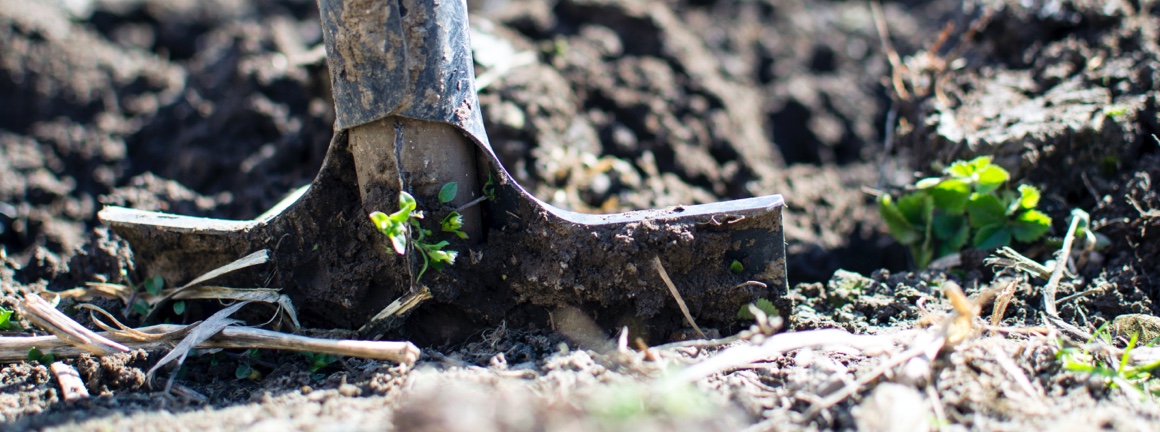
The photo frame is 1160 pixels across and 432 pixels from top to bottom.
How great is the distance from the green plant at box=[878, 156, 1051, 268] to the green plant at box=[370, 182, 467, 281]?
1.31 metres

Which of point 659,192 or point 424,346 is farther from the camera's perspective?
point 659,192

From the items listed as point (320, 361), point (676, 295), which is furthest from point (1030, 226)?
point (320, 361)

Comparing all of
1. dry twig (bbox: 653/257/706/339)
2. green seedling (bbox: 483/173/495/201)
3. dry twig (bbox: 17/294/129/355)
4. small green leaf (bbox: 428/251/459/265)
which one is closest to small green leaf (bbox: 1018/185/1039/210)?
dry twig (bbox: 653/257/706/339)

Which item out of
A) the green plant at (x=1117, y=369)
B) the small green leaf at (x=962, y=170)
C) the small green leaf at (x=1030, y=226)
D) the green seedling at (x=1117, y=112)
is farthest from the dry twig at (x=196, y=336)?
the green seedling at (x=1117, y=112)

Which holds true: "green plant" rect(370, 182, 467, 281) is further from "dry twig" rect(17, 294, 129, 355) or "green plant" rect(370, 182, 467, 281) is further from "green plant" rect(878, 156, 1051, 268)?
"green plant" rect(878, 156, 1051, 268)

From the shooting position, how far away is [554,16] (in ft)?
12.1

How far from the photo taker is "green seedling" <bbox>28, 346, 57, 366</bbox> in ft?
5.80

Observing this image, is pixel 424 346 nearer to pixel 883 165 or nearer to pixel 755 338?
pixel 755 338

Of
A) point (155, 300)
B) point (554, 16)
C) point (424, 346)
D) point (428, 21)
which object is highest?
point (554, 16)

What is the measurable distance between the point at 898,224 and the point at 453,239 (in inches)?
54.0

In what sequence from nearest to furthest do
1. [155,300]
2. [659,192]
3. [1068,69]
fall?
[155,300] < [1068,69] < [659,192]

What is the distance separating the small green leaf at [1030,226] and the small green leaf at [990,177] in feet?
0.35

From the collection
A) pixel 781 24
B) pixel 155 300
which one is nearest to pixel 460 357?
pixel 155 300

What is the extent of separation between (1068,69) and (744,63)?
5.07 feet
